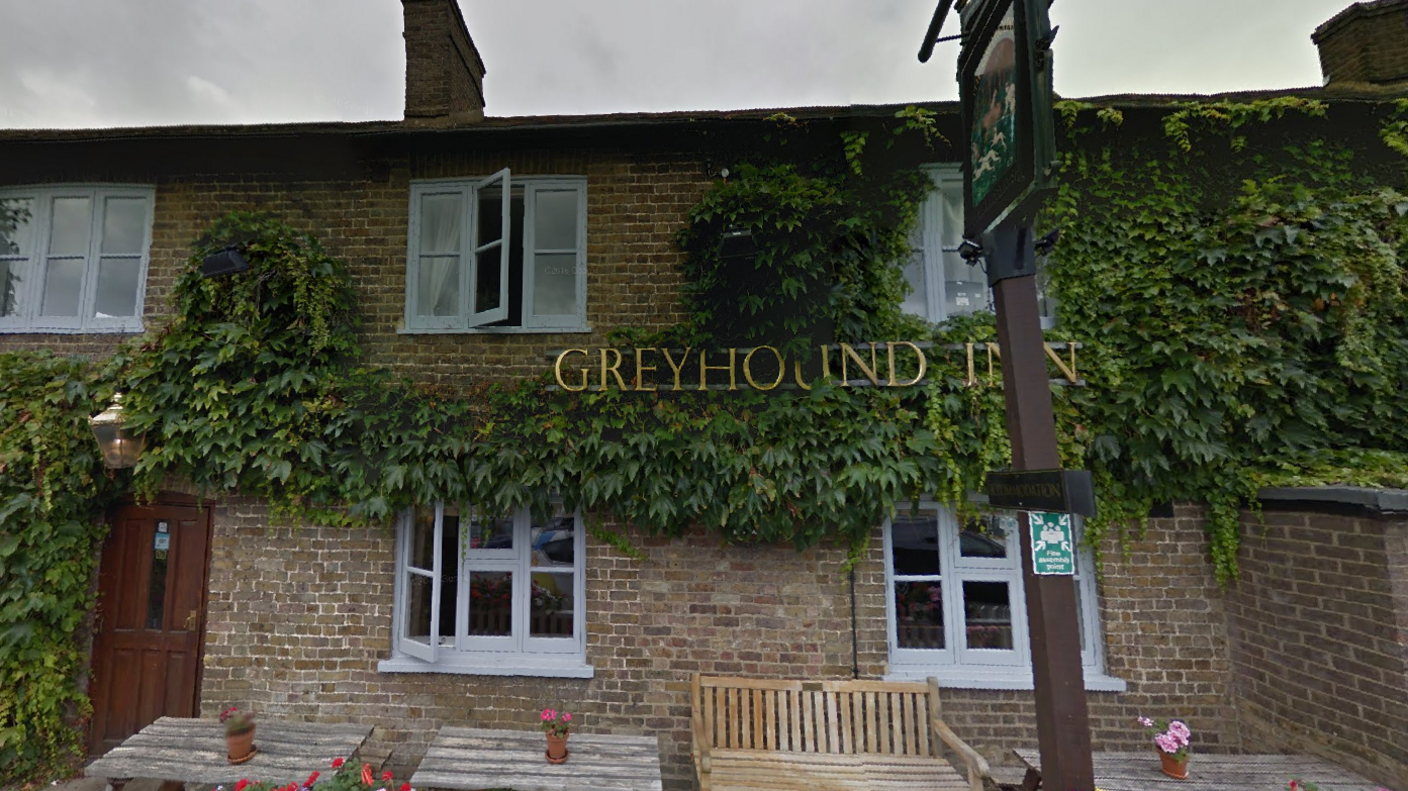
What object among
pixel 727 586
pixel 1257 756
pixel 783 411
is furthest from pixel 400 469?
pixel 1257 756

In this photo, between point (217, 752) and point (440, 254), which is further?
point (440, 254)

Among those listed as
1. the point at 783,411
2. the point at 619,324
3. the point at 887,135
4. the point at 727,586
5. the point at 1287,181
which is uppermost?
the point at 887,135

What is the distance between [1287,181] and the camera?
5000mm

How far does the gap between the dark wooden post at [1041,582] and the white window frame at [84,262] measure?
756cm

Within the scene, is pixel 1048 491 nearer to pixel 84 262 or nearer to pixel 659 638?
pixel 659 638

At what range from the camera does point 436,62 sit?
610 centimetres

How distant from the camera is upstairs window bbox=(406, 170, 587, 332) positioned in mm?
5492

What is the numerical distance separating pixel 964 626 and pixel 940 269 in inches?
125

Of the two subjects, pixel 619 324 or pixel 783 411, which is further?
pixel 619 324

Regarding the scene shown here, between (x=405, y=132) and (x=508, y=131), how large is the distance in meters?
0.95

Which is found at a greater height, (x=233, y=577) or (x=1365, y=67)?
(x=1365, y=67)

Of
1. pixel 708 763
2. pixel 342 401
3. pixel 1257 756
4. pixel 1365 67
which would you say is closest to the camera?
pixel 708 763

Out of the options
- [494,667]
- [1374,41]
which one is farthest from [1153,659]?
[1374,41]

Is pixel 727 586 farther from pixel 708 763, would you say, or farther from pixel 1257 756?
pixel 1257 756
